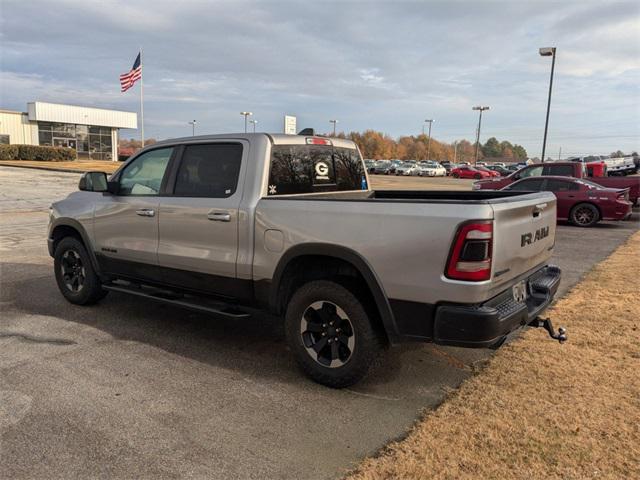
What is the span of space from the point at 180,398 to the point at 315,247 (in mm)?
1445

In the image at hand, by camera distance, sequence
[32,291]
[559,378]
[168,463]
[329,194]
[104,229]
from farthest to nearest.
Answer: [32,291] → [104,229] → [329,194] → [559,378] → [168,463]

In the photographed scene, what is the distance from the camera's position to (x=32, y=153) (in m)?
42.4

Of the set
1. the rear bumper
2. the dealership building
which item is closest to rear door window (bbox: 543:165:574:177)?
the rear bumper

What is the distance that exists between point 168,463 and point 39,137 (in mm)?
53952

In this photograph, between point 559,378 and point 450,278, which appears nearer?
point 450,278

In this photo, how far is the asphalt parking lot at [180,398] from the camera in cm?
287

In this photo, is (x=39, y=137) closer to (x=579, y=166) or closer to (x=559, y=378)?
(x=579, y=166)

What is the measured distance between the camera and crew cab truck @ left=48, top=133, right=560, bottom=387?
3.20 metres

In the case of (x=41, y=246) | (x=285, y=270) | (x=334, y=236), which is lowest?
(x=41, y=246)

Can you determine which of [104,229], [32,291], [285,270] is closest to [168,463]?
[285,270]

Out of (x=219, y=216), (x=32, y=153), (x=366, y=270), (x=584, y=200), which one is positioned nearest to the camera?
(x=366, y=270)

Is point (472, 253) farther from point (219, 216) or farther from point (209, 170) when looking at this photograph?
point (209, 170)

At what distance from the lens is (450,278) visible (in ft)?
10.4

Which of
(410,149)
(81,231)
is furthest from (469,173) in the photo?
(410,149)
